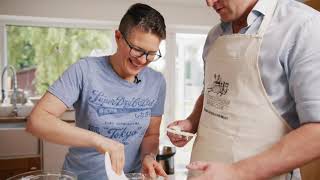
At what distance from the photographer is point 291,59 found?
76 cm

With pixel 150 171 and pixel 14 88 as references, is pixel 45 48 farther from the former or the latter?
pixel 150 171

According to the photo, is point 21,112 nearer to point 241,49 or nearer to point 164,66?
point 164,66

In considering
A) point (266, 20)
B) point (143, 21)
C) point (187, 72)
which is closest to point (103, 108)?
point (143, 21)

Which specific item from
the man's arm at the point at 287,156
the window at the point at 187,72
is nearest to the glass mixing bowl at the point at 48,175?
the man's arm at the point at 287,156

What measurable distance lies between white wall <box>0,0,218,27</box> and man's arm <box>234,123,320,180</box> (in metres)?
2.82

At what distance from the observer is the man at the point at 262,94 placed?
723mm

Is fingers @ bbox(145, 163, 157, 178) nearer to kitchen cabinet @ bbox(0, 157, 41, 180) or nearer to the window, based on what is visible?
kitchen cabinet @ bbox(0, 157, 41, 180)

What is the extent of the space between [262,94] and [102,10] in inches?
110

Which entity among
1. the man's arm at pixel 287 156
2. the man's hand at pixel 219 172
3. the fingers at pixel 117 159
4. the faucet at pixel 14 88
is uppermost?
the man's arm at pixel 287 156

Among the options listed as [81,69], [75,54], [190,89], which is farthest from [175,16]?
[81,69]

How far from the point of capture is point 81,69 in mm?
1118

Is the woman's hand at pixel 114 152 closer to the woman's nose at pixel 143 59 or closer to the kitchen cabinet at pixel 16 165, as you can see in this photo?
the woman's nose at pixel 143 59

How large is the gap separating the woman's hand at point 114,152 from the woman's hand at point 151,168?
0.52 feet

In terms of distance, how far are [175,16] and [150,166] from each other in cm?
276
